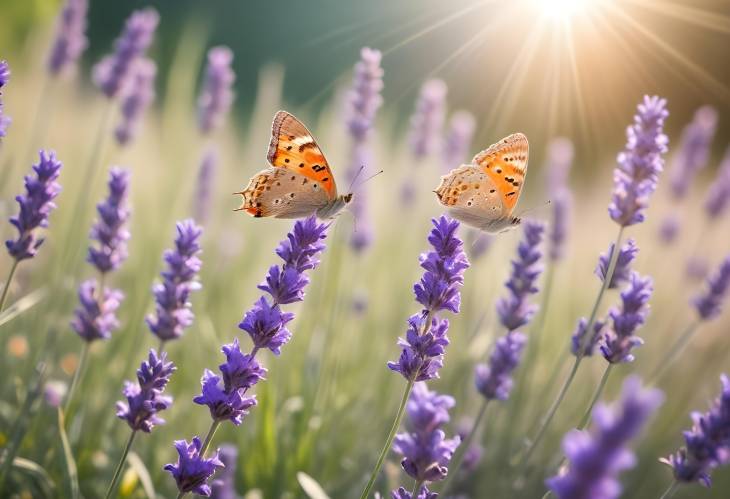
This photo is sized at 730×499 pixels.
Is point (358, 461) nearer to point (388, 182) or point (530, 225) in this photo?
point (530, 225)

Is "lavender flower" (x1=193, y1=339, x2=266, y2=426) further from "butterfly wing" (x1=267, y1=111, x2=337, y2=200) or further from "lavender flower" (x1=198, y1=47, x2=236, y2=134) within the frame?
"lavender flower" (x1=198, y1=47, x2=236, y2=134)

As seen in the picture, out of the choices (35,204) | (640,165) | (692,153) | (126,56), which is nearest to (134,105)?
(126,56)

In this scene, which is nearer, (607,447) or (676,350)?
(607,447)

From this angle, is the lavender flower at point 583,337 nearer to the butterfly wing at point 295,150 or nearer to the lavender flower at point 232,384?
the lavender flower at point 232,384

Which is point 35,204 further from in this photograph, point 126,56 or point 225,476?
point 126,56

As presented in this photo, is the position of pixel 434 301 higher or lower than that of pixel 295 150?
lower

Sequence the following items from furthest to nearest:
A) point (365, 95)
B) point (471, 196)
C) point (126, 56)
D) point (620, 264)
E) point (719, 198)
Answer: point (719, 198) < point (126, 56) < point (365, 95) < point (471, 196) < point (620, 264)

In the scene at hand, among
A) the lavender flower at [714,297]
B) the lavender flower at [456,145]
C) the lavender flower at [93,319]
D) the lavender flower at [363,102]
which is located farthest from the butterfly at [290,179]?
the lavender flower at [456,145]

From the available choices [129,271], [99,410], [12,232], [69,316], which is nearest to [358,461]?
[99,410]
